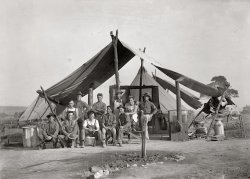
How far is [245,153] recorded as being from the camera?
660cm

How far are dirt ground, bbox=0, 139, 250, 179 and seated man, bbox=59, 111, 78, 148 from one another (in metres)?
0.62

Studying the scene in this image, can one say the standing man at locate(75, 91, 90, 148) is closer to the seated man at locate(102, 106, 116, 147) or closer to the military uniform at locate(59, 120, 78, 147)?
the military uniform at locate(59, 120, 78, 147)

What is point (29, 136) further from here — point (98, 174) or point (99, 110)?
point (98, 174)

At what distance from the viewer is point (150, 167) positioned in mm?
5395

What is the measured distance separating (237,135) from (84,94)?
5.10 m

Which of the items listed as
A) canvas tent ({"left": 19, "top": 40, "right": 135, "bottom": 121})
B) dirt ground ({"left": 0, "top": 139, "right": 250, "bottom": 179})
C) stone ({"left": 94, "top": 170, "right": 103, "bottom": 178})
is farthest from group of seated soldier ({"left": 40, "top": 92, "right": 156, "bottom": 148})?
stone ({"left": 94, "top": 170, "right": 103, "bottom": 178})

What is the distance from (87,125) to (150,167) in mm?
3571

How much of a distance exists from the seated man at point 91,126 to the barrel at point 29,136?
1.45 meters

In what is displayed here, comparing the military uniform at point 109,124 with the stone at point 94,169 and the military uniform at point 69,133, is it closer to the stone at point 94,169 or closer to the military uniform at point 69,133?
the military uniform at point 69,133

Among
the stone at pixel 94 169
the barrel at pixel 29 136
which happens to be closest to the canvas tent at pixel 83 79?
the barrel at pixel 29 136

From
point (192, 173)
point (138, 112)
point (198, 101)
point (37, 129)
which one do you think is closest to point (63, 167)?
point (192, 173)

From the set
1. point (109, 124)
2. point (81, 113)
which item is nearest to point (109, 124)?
point (109, 124)

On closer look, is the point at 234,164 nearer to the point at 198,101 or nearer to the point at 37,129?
the point at 37,129

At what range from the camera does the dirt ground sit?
4.96 metres
